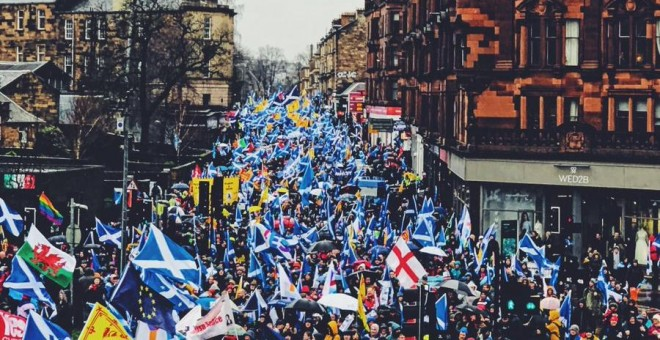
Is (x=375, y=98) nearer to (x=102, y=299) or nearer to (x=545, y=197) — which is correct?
(x=545, y=197)

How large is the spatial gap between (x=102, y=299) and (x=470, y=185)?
22601 millimetres

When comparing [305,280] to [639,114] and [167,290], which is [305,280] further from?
[639,114]

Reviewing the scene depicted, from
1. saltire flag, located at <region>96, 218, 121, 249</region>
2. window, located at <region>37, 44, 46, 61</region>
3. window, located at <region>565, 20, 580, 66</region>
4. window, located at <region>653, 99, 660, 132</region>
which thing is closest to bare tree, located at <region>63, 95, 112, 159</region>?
window, located at <region>565, 20, 580, 66</region>

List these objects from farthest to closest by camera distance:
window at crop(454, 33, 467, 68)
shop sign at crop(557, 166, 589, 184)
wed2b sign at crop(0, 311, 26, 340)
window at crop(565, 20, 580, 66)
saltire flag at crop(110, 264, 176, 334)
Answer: window at crop(454, 33, 467, 68)
window at crop(565, 20, 580, 66)
shop sign at crop(557, 166, 589, 184)
saltire flag at crop(110, 264, 176, 334)
wed2b sign at crop(0, 311, 26, 340)

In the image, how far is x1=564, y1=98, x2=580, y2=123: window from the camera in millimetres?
46281

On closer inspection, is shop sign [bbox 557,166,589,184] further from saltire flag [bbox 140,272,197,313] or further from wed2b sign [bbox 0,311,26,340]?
wed2b sign [bbox 0,311,26,340]

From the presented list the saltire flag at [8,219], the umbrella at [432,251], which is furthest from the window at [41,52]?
the umbrella at [432,251]

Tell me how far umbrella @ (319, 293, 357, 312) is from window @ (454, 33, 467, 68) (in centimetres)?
2397

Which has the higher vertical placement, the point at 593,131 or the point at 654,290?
the point at 593,131

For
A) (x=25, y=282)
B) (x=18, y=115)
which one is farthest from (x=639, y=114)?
(x=18, y=115)

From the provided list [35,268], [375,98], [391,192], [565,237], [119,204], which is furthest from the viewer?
[375,98]

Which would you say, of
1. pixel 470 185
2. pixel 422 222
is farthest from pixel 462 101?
pixel 422 222

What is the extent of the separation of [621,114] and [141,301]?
27776 mm

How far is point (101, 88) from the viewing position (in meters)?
81.5
